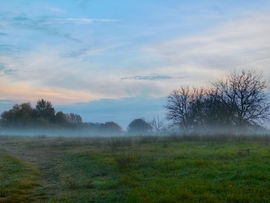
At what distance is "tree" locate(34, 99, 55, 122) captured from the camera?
269 feet

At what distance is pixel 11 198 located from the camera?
8.62 m

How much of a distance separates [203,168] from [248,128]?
93.9ft

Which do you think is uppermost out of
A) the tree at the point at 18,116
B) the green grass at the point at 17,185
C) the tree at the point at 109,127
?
the tree at the point at 18,116

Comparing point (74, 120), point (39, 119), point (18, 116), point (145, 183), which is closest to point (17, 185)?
point (145, 183)

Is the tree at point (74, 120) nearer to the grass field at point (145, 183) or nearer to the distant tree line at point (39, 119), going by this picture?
the distant tree line at point (39, 119)

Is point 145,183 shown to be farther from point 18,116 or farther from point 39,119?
point 18,116

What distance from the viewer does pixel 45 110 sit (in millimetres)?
83062

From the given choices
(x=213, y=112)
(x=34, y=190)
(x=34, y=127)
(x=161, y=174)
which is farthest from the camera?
(x=34, y=127)

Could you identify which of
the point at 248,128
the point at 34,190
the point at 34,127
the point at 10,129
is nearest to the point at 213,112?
the point at 248,128

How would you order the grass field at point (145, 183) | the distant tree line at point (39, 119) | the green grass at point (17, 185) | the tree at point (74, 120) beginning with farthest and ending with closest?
the tree at point (74, 120)
the distant tree line at point (39, 119)
the green grass at point (17, 185)
the grass field at point (145, 183)

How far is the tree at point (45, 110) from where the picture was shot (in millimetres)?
81875

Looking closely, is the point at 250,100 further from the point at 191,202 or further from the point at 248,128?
the point at 191,202

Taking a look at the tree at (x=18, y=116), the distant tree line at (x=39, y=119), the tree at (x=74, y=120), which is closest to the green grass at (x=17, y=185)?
the distant tree line at (x=39, y=119)

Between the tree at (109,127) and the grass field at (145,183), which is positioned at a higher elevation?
the tree at (109,127)
